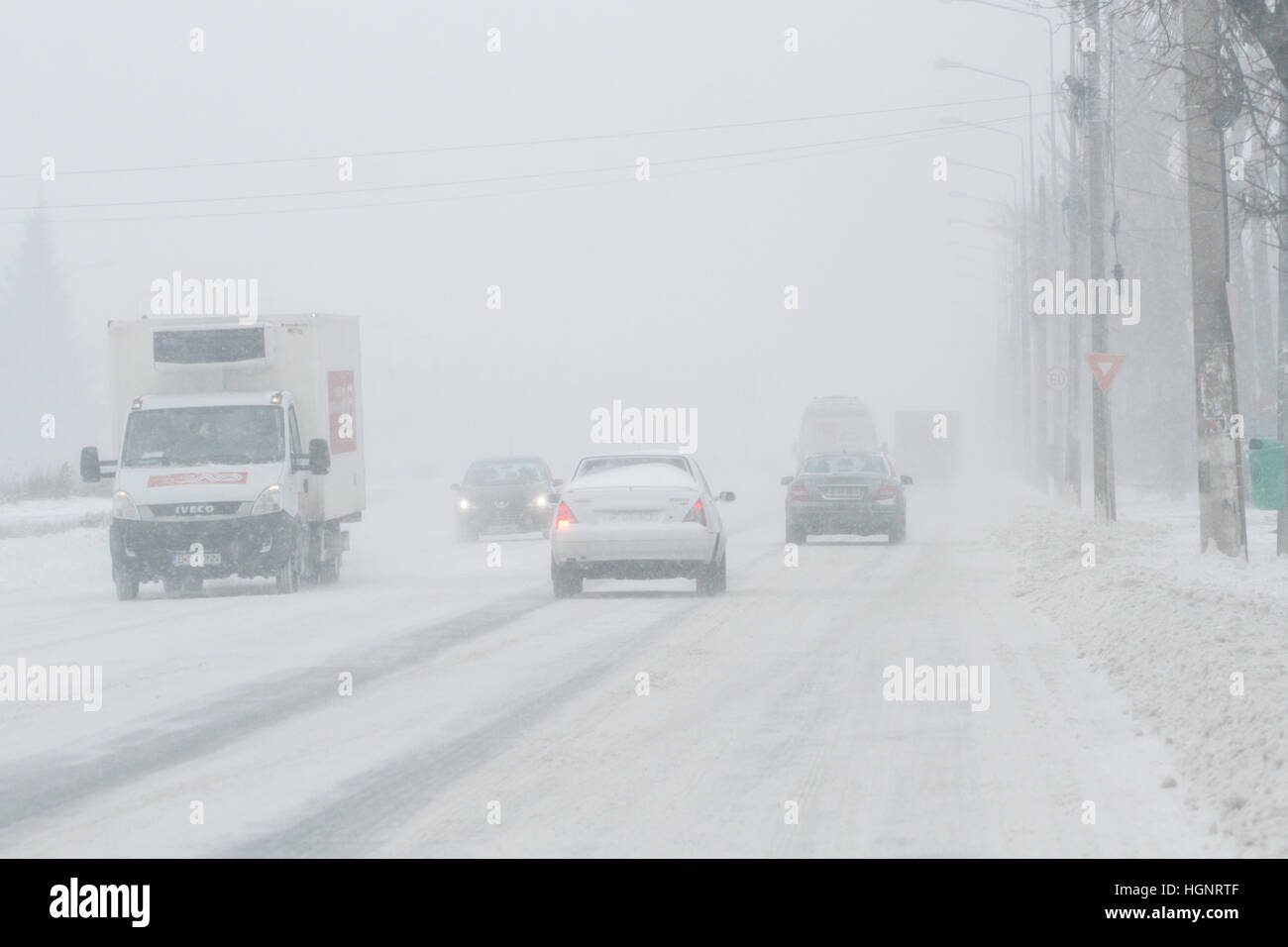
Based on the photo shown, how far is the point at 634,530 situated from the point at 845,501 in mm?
10622

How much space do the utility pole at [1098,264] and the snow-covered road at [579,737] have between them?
38.1 feet

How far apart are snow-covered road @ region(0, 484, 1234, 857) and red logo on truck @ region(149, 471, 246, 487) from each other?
1.81 m

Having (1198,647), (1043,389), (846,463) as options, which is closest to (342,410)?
(846,463)

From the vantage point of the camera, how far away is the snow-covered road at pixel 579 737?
25.7 ft

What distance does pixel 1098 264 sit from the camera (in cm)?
3259

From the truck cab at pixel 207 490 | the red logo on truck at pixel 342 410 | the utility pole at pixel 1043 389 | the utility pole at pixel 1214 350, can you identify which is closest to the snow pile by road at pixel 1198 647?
the utility pole at pixel 1214 350

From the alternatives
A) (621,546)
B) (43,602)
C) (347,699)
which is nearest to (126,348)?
(43,602)

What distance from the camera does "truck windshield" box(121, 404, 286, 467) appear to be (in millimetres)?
21969

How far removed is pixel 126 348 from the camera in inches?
909

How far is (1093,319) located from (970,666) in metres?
20.4

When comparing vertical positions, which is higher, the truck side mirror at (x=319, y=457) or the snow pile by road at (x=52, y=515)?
the truck side mirror at (x=319, y=457)
